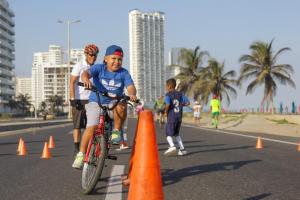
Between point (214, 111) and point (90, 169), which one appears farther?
point (214, 111)

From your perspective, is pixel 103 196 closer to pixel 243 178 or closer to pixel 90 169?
pixel 90 169

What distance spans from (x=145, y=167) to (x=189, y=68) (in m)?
60.6

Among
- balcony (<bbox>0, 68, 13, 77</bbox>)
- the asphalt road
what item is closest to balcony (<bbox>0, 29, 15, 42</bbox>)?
balcony (<bbox>0, 68, 13, 77</bbox>)

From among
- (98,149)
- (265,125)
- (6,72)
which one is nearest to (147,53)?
(6,72)

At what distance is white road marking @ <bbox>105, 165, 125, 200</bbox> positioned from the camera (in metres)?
5.45

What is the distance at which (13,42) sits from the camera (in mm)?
165000

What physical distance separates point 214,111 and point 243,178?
59.7 ft

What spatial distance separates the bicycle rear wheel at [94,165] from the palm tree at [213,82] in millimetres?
55351

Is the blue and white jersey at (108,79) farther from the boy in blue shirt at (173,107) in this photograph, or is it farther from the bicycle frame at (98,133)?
the boy in blue shirt at (173,107)

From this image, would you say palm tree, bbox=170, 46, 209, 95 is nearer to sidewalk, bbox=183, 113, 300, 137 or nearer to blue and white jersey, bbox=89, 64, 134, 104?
sidewalk, bbox=183, 113, 300, 137

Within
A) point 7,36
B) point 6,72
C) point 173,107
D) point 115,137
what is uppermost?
point 7,36

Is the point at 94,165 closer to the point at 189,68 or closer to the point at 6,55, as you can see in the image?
the point at 189,68

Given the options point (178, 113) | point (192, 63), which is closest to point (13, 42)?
point (192, 63)

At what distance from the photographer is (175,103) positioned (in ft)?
36.0
